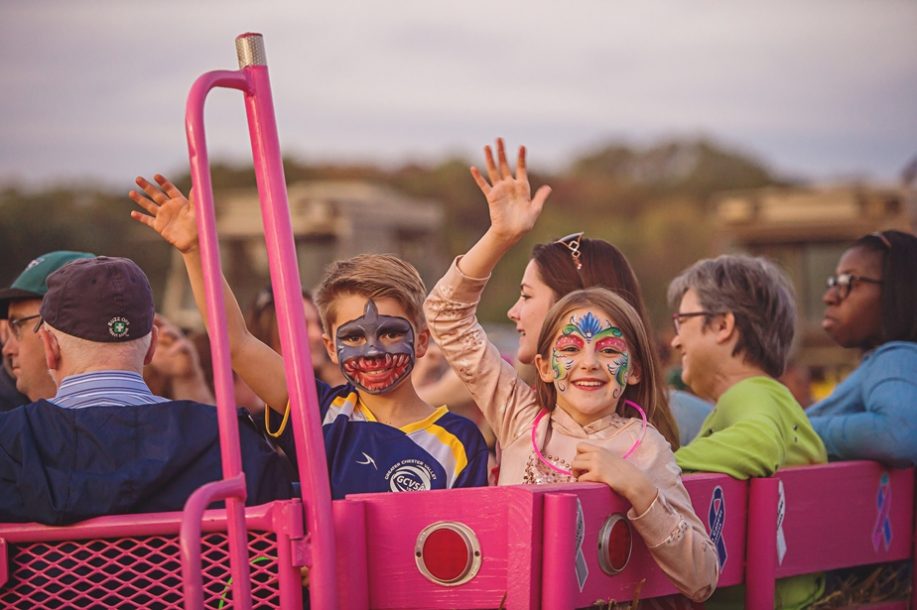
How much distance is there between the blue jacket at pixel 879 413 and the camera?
13.7 ft

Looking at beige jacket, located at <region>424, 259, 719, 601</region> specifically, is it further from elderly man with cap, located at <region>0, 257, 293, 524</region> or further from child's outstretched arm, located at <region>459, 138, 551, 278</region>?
elderly man with cap, located at <region>0, 257, 293, 524</region>

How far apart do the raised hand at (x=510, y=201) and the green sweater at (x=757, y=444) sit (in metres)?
0.91

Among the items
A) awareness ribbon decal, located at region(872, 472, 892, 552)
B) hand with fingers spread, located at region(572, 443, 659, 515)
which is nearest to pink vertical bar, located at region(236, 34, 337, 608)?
hand with fingers spread, located at region(572, 443, 659, 515)

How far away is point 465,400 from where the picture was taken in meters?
5.91

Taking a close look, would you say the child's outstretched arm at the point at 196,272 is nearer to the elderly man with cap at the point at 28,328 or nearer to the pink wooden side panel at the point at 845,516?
the elderly man with cap at the point at 28,328

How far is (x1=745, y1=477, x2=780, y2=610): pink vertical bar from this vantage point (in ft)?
11.5

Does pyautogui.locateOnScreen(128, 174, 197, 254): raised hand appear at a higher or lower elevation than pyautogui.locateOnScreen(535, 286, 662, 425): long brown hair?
higher

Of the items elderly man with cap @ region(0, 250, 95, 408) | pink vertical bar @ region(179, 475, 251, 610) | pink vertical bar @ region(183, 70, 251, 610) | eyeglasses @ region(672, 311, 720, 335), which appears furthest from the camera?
eyeglasses @ region(672, 311, 720, 335)

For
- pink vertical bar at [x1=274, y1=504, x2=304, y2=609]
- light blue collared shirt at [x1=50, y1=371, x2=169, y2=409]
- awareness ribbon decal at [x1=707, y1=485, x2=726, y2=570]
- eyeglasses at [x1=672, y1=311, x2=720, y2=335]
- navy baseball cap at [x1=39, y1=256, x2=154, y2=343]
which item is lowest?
awareness ribbon decal at [x1=707, y1=485, x2=726, y2=570]

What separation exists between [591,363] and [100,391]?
1.25 metres

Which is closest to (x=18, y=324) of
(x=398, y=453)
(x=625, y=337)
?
(x=398, y=453)

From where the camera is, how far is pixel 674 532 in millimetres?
2982

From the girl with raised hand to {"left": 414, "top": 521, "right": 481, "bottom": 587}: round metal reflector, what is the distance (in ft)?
1.18

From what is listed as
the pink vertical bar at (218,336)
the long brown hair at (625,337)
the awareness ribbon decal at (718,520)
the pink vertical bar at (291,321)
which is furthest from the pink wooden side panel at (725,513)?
the pink vertical bar at (218,336)
